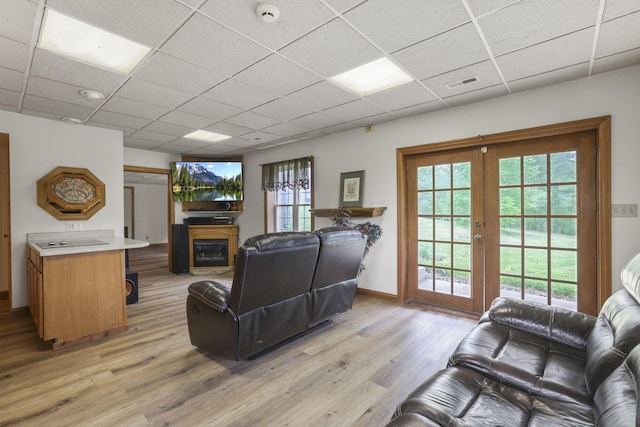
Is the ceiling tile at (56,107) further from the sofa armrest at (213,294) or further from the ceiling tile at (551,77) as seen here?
the ceiling tile at (551,77)

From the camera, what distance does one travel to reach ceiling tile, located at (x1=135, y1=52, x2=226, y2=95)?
2547 millimetres

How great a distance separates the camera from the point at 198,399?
6.73ft

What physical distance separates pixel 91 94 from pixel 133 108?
0.49m

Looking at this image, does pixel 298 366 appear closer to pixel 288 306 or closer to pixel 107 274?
pixel 288 306

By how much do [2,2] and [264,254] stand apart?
2.21m

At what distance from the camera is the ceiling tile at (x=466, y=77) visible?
106 inches

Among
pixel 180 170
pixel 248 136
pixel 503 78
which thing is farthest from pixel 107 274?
pixel 503 78

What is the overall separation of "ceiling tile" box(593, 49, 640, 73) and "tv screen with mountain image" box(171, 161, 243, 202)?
5713mm

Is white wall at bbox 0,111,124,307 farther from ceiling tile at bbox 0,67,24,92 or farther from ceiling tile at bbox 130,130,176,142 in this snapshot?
ceiling tile at bbox 0,67,24,92

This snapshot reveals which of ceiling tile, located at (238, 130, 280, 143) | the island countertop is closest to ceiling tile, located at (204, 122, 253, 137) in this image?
ceiling tile, located at (238, 130, 280, 143)

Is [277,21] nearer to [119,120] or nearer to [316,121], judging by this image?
[316,121]

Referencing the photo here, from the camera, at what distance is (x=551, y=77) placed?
287 cm

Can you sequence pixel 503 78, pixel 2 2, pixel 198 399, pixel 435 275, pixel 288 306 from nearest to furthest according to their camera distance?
pixel 2 2, pixel 198 399, pixel 288 306, pixel 503 78, pixel 435 275

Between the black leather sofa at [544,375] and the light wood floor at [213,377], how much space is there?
721mm
